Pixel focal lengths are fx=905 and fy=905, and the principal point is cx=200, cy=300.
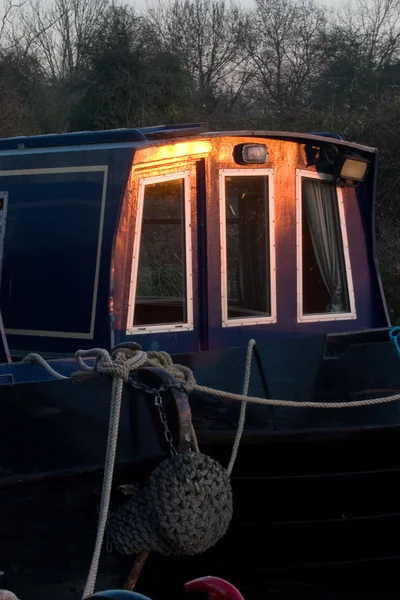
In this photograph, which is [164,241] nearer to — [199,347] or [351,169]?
[199,347]

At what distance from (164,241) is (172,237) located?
2.0 inches

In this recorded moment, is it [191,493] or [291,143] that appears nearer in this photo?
[191,493]

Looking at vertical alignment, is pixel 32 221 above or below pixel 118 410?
above

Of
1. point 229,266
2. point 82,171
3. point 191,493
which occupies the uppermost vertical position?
point 82,171

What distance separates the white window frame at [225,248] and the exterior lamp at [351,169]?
56 cm

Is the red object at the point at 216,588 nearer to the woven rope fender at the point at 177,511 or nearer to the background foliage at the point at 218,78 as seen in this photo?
the woven rope fender at the point at 177,511

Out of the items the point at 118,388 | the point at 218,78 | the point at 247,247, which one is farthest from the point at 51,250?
the point at 218,78

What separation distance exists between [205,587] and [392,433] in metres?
1.79

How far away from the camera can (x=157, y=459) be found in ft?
11.9

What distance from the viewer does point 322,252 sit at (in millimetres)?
5566

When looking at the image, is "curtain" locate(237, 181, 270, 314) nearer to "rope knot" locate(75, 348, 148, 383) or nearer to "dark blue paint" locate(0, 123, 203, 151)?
"dark blue paint" locate(0, 123, 203, 151)

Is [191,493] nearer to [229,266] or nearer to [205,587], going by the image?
[205,587]

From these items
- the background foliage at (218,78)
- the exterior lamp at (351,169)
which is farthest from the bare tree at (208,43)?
the exterior lamp at (351,169)

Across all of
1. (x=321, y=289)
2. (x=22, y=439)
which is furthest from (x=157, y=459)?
(x=321, y=289)
